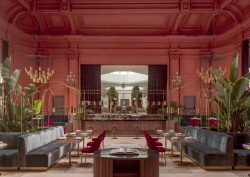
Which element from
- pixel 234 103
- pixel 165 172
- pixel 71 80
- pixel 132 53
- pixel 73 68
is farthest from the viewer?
pixel 132 53

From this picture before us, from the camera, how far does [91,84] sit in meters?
17.8

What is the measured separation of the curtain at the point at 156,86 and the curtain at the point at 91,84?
91.9 inches

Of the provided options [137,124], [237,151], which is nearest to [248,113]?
[237,151]

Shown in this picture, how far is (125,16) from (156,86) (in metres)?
3.64

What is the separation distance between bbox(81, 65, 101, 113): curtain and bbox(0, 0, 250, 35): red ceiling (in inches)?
64.3

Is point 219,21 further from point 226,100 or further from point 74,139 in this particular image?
point 74,139

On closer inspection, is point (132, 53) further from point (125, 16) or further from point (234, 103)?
point (234, 103)

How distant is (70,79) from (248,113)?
920cm

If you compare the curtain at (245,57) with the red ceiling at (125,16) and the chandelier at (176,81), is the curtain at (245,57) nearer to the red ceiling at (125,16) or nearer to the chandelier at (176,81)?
the red ceiling at (125,16)

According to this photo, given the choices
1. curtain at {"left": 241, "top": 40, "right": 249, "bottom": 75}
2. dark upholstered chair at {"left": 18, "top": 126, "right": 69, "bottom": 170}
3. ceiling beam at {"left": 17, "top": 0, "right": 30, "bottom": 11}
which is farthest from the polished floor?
ceiling beam at {"left": 17, "top": 0, "right": 30, "bottom": 11}

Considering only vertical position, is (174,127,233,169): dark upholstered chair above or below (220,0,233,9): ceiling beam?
below

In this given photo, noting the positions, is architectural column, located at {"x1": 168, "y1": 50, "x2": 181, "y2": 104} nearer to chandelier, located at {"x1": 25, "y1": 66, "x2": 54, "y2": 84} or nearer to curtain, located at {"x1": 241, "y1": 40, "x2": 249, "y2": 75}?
curtain, located at {"x1": 241, "y1": 40, "x2": 249, "y2": 75}

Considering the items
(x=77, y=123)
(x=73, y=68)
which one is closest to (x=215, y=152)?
(x=77, y=123)

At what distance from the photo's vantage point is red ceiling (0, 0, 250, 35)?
47.5 ft
